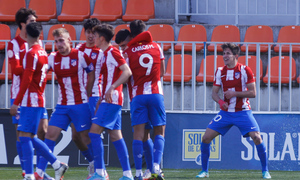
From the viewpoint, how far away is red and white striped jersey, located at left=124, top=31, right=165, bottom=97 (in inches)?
240

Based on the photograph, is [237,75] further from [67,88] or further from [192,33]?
[192,33]

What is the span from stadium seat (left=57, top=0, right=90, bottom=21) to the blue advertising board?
195 inches

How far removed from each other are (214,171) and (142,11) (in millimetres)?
5660

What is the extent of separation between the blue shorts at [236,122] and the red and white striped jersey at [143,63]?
136cm

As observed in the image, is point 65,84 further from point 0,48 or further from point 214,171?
point 0,48

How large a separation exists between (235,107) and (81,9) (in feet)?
22.0

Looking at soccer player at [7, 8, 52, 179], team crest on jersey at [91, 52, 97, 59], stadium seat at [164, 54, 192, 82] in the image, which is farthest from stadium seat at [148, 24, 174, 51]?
soccer player at [7, 8, 52, 179]

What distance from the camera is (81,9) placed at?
41.7 ft

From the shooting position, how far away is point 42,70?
5.65 m

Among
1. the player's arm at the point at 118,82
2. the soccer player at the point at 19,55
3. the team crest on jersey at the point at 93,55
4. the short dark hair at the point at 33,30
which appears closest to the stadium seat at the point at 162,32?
the team crest on jersey at the point at 93,55

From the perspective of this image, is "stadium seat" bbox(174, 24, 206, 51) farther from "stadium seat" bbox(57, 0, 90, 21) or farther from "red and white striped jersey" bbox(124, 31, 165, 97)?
"red and white striped jersey" bbox(124, 31, 165, 97)

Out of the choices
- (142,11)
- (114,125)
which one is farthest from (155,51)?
(142,11)

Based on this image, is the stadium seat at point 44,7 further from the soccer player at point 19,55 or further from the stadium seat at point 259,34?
the soccer player at point 19,55

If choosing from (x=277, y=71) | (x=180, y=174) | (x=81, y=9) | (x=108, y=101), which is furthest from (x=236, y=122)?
(x=81, y=9)
